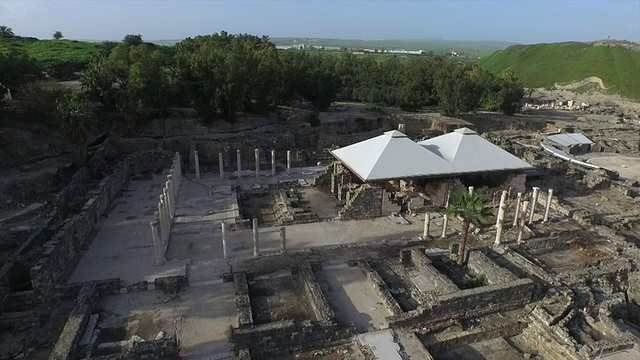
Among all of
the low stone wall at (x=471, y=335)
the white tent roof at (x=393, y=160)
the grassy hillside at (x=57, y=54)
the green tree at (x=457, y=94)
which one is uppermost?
the grassy hillside at (x=57, y=54)

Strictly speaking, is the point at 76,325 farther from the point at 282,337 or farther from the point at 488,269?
the point at 488,269

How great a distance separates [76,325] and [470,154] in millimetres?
20886

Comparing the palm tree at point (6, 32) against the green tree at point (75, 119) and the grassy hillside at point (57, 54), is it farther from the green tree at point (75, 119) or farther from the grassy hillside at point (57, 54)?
the green tree at point (75, 119)

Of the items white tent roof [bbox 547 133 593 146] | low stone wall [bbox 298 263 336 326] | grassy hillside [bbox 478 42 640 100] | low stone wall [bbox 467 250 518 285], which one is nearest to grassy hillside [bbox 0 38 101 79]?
low stone wall [bbox 298 263 336 326]

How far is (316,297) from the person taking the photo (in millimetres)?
14195

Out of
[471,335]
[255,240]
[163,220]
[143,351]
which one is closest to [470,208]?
[471,335]

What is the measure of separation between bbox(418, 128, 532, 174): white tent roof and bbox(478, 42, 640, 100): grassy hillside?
60.5 m

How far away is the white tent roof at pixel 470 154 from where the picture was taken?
934 inches

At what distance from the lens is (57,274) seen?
1537cm

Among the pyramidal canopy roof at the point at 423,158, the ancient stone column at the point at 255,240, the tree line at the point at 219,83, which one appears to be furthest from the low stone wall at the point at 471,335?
the tree line at the point at 219,83

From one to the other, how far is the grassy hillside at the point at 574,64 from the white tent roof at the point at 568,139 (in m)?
40.8

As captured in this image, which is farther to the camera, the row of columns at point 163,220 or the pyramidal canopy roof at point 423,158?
the pyramidal canopy roof at point 423,158

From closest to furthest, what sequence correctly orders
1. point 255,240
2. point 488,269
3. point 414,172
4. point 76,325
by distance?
point 76,325 → point 488,269 → point 255,240 → point 414,172

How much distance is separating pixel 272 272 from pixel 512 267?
979 centimetres
